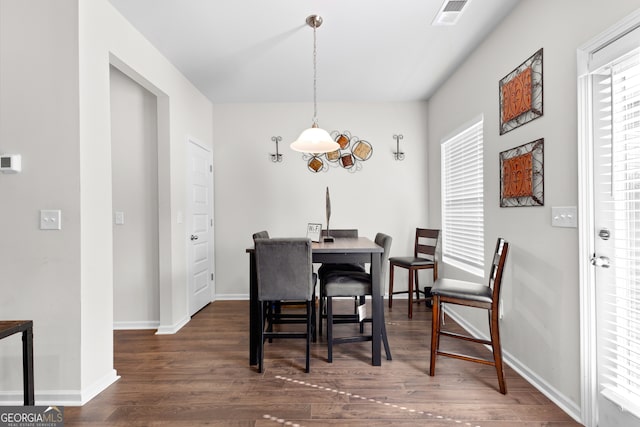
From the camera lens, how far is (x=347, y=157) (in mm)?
4289

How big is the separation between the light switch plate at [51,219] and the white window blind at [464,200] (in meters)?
3.24

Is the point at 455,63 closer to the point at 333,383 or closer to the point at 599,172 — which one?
the point at 599,172

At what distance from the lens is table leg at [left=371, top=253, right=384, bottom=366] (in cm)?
240

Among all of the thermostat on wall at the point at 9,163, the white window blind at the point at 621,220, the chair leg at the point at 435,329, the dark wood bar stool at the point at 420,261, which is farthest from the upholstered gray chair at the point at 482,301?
the thermostat on wall at the point at 9,163

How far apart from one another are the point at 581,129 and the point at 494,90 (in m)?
1.07

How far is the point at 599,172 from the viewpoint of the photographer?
1635 millimetres

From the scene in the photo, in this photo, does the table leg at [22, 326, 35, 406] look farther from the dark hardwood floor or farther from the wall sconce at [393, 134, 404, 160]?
the wall sconce at [393, 134, 404, 160]

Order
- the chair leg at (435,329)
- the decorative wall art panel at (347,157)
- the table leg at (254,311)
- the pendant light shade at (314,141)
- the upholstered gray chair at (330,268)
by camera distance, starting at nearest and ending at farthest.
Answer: the chair leg at (435,329)
the table leg at (254,311)
the pendant light shade at (314,141)
the upholstered gray chair at (330,268)
the decorative wall art panel at (347,157)

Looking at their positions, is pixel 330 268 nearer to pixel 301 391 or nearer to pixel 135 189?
pixel 301 391

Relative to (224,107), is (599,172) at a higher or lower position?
lower

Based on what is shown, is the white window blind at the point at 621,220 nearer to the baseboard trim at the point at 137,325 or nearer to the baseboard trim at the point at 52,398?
the baseboard trim at the point at 52,398

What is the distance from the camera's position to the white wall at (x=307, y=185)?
4.30 metres

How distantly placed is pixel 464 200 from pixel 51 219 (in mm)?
3445

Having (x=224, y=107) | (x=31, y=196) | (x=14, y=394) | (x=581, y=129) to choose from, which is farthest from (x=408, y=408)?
(x=224, y=107)
